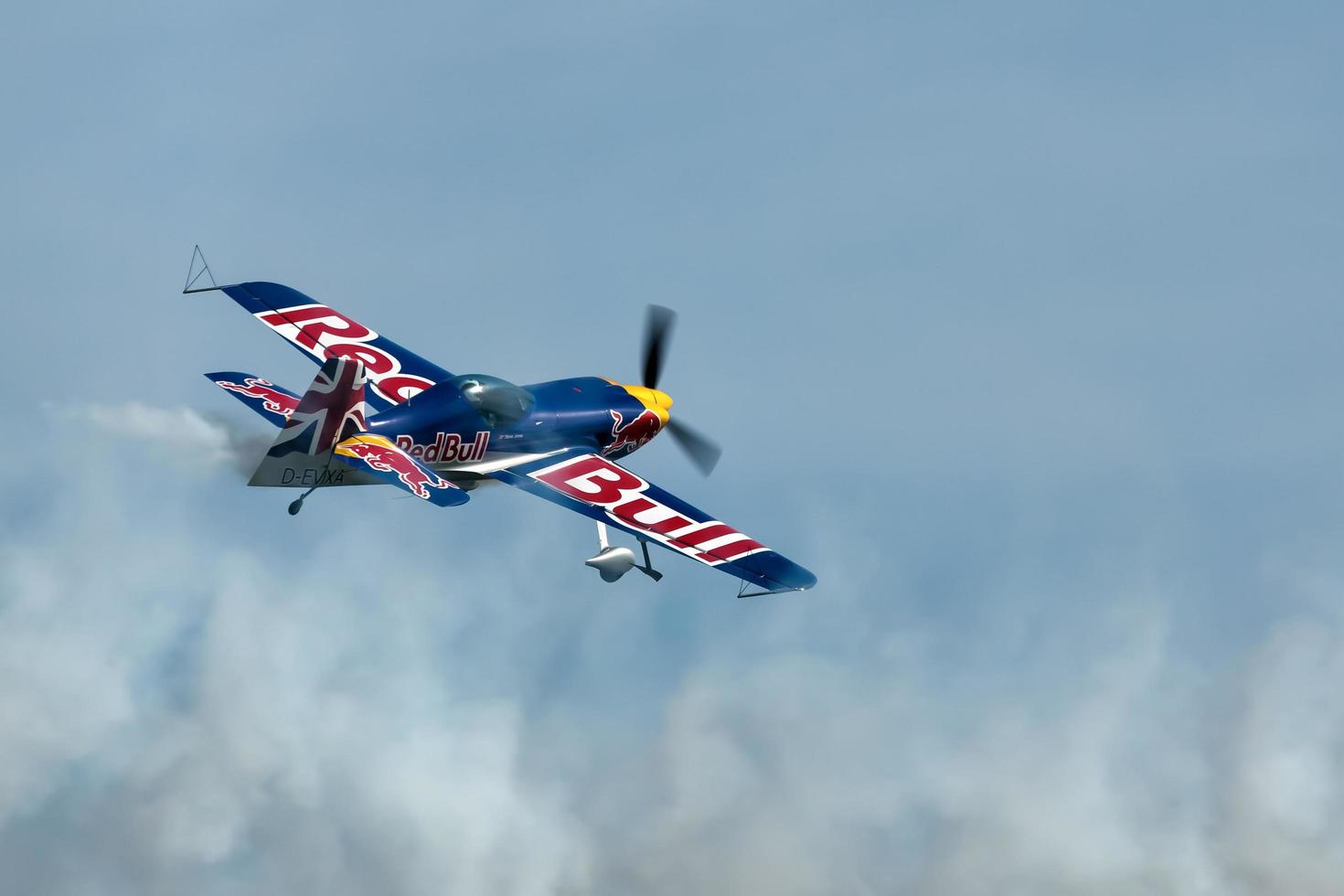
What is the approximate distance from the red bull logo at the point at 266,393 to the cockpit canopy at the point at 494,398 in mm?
3560

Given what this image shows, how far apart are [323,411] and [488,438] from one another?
13.3ft

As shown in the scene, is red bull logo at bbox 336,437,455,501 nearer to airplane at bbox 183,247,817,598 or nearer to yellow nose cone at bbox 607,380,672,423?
airplane at bbox 183,247,817,598

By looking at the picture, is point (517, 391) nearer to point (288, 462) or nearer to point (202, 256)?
point (288, 462)

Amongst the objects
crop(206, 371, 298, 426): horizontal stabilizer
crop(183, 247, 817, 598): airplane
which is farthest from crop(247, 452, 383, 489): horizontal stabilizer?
crop(206, 371, 298, 426): horizontal stabilizer

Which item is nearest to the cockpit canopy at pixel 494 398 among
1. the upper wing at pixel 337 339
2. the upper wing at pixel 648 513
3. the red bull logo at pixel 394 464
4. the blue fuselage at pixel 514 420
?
the blue fuselage at pixel 514 420

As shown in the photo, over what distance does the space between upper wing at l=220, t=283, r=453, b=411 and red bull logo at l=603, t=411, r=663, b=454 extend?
13.6 feet

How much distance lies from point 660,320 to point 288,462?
437 inches

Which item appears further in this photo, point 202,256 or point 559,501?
point 202,256

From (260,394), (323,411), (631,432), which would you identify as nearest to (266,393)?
(260,394)

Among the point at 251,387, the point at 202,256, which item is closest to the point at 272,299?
the point at 202,256

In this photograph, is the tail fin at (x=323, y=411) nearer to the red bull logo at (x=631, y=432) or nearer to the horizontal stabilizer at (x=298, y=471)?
the horizontal stabilizer at (x=298, y=471)

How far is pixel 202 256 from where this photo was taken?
46.5m

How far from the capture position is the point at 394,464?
126 feet

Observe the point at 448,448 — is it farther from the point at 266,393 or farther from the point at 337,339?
the point at 337,339
